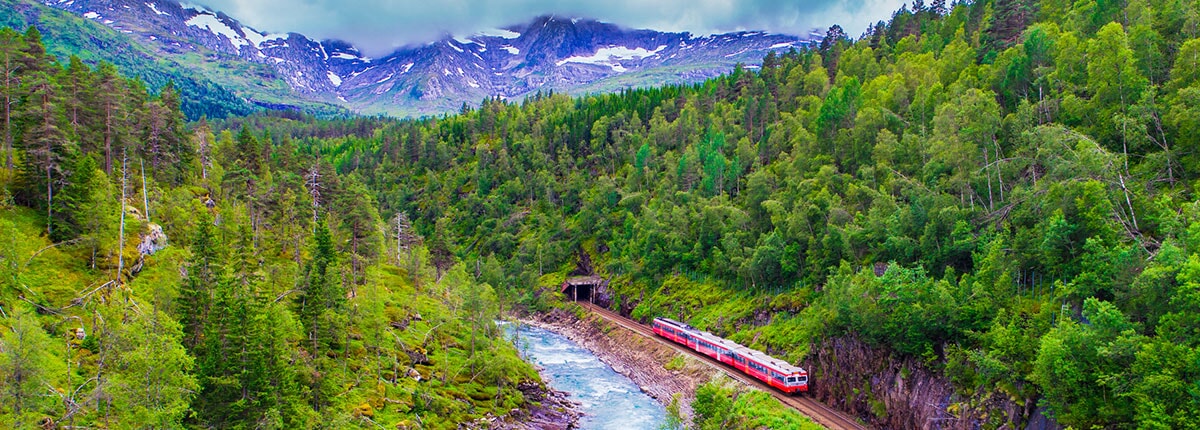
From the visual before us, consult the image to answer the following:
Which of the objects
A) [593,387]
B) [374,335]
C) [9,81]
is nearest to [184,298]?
[374,335]

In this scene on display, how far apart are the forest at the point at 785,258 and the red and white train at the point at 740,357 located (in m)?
2.40

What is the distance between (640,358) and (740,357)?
1791 centimetres

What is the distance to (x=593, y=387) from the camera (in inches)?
2771

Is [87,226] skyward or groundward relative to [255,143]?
groundward

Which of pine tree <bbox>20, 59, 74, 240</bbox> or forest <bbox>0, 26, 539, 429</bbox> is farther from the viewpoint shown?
pine tree <bbox>20, 59, 74, 240</bbox>

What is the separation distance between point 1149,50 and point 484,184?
128 meters

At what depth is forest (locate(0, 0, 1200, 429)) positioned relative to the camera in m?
35.1

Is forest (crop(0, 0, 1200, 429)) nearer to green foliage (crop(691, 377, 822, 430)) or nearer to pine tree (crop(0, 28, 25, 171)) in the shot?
pine tree (crop(0, 28, 25, 171))

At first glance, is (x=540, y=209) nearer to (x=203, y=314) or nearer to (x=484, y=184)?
(x=484, y=184)

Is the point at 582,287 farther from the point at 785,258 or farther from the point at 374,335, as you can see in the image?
the point at 374,335

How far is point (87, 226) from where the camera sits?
1805 inches

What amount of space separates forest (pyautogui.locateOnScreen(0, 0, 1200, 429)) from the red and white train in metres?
2.40

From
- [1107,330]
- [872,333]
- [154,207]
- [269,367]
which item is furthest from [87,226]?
[1107,330]

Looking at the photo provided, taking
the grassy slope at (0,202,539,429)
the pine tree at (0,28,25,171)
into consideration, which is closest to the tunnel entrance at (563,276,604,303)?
the grassy slope at (0,202,539,429)
